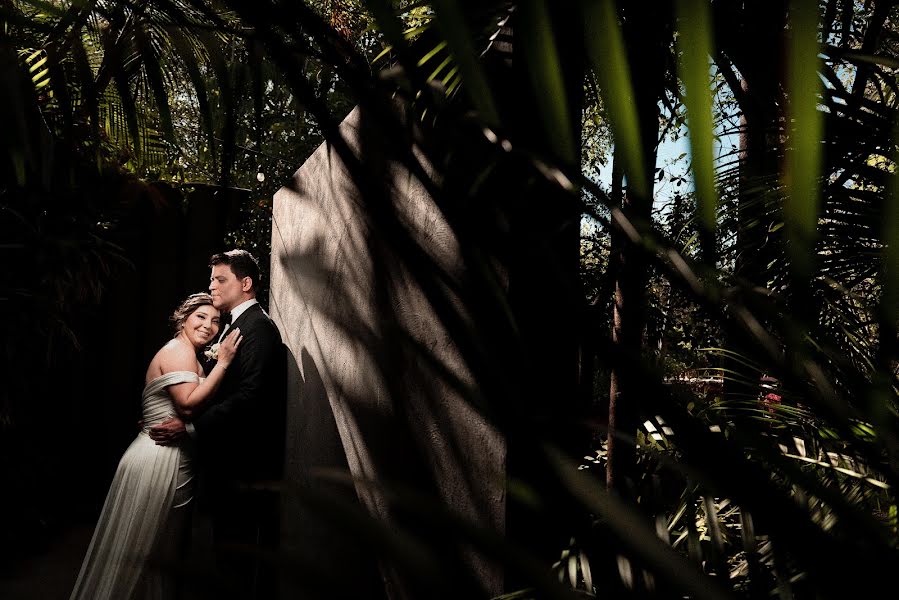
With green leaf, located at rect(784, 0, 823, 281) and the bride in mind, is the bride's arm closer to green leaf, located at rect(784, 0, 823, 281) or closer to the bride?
the bride

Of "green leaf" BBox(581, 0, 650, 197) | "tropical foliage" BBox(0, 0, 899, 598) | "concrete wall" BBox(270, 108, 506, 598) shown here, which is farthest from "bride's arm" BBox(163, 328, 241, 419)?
"green leaf" BBox(581, 0, 650, 197)

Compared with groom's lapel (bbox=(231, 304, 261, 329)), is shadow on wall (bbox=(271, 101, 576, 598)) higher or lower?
lower

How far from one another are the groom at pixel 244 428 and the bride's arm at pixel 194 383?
0.04m

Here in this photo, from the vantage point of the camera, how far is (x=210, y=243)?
5359mm

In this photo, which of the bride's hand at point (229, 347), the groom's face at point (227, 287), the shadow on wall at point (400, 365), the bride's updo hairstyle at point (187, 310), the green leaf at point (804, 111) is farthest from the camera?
the bride's updo hairstyle at point (187, 310)

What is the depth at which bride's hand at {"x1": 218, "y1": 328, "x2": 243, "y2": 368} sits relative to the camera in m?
3.08

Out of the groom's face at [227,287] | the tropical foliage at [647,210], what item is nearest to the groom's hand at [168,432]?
the groom's face at [227,287]

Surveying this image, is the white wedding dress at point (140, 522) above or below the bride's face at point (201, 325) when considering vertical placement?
below

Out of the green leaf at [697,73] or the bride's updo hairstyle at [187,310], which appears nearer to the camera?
the green leaf at [697,73]

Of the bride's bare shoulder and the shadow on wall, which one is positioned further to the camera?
the bride's bare shoulder

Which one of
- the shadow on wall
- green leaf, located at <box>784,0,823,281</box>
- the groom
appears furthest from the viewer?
the groom

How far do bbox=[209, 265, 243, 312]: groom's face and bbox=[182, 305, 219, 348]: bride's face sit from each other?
0.41ft

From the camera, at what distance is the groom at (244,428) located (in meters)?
2.97

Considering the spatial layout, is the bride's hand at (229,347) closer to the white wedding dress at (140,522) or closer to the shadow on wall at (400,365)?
the shadow on wall at (400,365)
